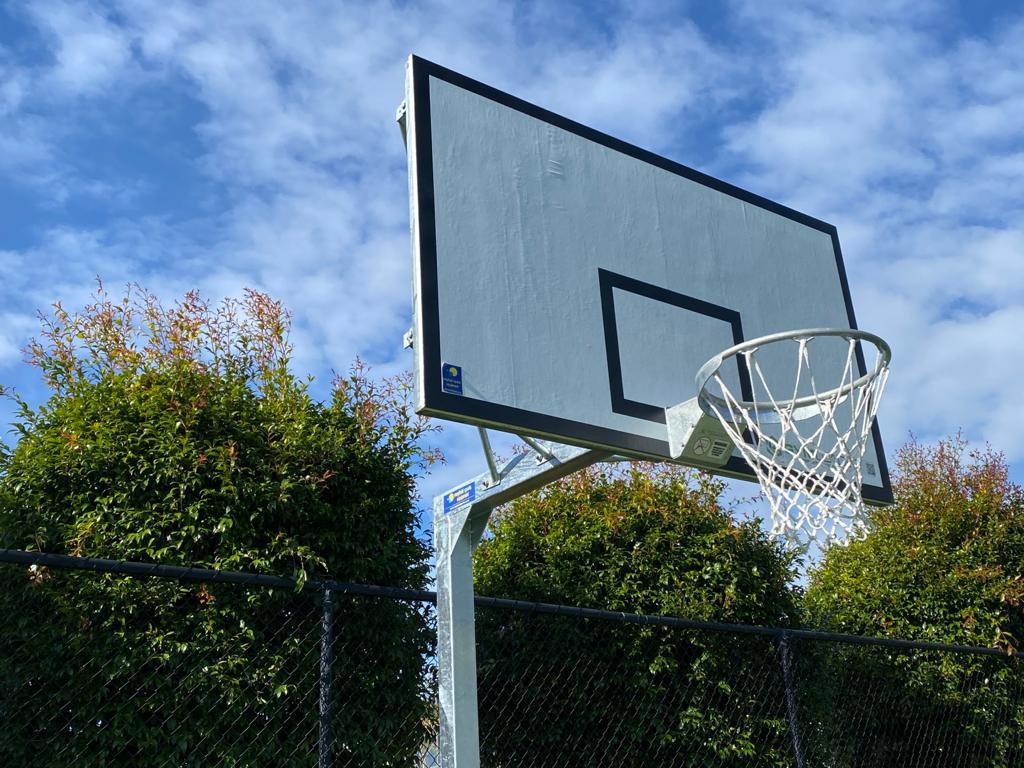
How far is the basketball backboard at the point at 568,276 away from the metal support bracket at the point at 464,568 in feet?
0.60

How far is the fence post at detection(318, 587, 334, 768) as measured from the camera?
436 cm

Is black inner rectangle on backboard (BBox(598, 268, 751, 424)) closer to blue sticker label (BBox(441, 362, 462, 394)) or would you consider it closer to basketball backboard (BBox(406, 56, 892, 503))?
basketball backboard (BBox(406, 56, 892, 503))

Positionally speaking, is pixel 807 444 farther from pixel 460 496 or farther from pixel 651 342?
pixel 460 496

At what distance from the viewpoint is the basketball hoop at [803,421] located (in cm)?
496

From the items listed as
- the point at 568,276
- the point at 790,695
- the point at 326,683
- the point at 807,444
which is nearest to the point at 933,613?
the point at 790,695

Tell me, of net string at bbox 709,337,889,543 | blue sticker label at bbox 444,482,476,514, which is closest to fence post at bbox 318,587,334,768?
blue sticker label at bbox 444,482,476,514

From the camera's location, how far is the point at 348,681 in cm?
486

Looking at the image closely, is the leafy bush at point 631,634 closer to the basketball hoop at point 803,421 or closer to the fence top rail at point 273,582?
the fence top rail at point 273,582

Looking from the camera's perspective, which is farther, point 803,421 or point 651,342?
point 803,421

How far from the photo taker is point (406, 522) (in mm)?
5477

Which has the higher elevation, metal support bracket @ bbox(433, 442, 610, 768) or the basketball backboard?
the basketball backboard

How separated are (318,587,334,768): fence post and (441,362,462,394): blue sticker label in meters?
1.07

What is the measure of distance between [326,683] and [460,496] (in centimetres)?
111

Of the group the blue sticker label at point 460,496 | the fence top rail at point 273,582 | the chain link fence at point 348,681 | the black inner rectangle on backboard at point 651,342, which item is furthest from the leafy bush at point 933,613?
the blue sticker label at point 460,496
